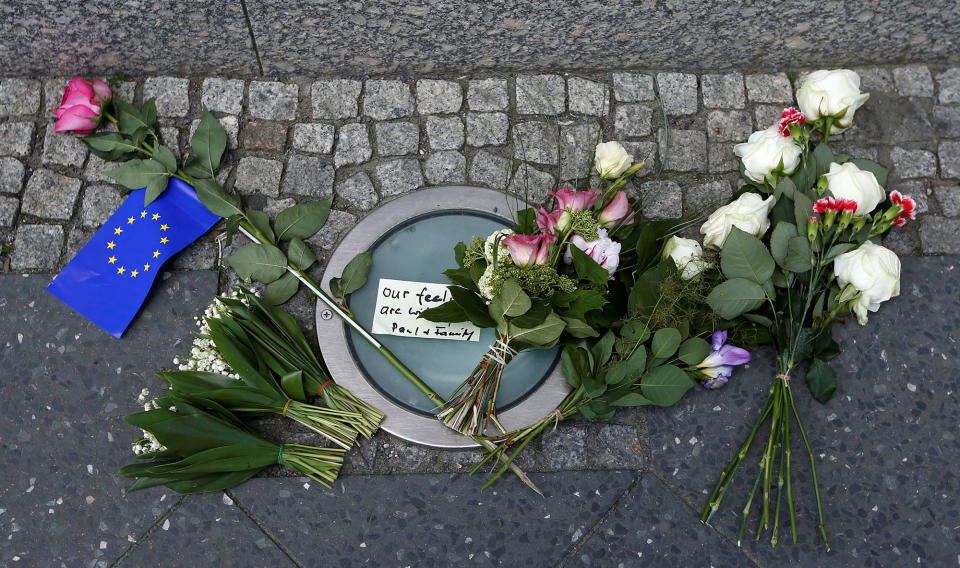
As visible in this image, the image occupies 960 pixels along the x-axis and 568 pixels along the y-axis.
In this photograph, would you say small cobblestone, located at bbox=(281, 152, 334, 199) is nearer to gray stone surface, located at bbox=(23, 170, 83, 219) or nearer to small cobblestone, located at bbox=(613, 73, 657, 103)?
gray stone surface, located at bbox=(23, 170, 83, 219)

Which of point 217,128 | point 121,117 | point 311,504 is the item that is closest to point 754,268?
point 311,504

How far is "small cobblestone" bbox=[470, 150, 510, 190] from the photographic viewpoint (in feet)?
9.00

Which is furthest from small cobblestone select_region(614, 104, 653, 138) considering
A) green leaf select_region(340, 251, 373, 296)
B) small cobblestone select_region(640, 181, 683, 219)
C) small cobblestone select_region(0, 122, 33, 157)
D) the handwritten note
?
small cobblestone select_region(0, 122, 33, 157)

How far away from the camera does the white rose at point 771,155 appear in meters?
2.50

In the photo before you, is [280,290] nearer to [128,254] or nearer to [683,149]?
[128,254]

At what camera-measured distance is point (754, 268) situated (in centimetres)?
235

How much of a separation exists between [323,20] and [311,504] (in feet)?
5.96

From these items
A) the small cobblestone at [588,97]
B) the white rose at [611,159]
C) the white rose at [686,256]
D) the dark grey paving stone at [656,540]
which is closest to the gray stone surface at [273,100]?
the small cobblestone at [588,97]

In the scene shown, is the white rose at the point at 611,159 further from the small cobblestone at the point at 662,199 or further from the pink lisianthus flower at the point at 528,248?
the pink lisianthus flower at the point at 528,248

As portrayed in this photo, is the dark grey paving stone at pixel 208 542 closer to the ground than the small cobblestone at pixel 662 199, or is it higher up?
closer to the ground

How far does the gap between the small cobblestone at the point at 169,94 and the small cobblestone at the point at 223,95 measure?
0.24 ft

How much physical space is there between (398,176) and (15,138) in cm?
154

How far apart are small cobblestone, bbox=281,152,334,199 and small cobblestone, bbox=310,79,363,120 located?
207mm

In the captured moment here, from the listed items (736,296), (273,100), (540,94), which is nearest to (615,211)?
(736,296)
